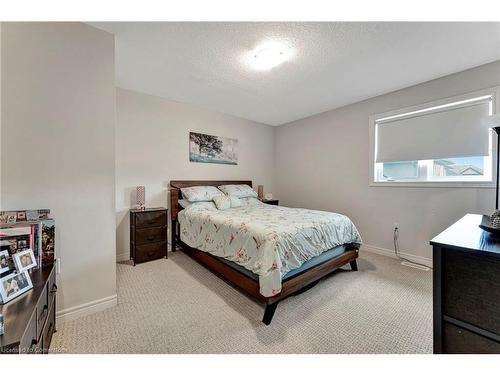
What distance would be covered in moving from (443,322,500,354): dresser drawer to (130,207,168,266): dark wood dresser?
9.52 ft

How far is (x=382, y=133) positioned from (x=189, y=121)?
9.98 feet

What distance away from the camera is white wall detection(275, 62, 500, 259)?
2402 millimetres

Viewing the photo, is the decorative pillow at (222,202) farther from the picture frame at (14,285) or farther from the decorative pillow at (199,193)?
the picture frame at (14,285)

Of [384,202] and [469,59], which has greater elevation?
[469,59]

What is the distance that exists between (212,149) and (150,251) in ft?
6.43

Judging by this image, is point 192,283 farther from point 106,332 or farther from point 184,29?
point 184,29

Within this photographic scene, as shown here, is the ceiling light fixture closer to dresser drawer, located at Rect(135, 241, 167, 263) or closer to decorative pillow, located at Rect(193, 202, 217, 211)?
decorative pillow, located at Rect(193, 202, 217, 211)

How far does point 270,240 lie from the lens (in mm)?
1688

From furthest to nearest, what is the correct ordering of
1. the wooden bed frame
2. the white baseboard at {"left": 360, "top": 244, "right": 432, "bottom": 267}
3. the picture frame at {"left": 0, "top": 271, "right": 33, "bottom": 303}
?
the white baseboard at {"left": 360, "top": 244, "right": 432, "bottom": 267} → the wooden bed frame → the picture frame at {"left": 0, "top": 271, "right": 33, "bottom": 303}

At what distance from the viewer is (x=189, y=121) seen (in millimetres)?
3477

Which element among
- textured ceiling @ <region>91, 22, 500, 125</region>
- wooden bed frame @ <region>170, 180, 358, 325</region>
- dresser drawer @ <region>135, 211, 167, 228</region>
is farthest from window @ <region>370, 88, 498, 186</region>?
dresser drawer @ <region>135, 211, 167, 228</region>

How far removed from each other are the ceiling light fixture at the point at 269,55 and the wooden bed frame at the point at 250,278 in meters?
2.10

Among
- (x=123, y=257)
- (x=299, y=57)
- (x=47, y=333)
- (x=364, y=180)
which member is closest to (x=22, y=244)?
(x=47, y=333)
